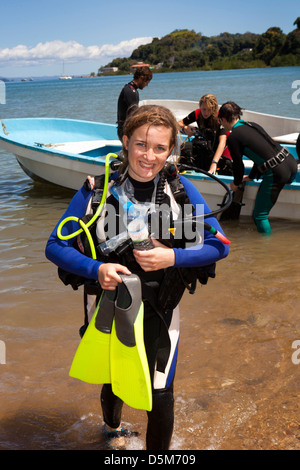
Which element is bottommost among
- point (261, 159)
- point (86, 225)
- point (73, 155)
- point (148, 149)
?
point (73, 155)

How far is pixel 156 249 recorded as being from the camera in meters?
2.03

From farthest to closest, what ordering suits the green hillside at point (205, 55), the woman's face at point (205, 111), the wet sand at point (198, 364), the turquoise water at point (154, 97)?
1. the green hillside at point (205, 55)
2. the turquoise water at point (154, 97)
3. the woman's face at point (205, 111)
4. the wet sand at point (198, 364)

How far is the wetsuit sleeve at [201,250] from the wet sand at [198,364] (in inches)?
50.9

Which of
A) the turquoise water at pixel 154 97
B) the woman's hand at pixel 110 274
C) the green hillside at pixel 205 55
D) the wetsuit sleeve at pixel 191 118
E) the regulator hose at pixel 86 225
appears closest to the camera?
the woman's hand at pixel 110 274

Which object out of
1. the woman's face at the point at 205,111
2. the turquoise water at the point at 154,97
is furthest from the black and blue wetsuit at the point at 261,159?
the turquoise water at the point at 154,97

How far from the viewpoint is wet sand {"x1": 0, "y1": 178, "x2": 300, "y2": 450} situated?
2891 millimetres

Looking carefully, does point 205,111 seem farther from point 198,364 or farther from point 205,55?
point 205,55

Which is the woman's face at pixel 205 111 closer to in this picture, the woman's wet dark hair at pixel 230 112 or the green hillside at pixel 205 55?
the woman's wet dark hair at pixel 230 112

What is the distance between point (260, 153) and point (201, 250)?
13.7 ft

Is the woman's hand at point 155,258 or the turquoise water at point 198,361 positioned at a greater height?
the woman's hand at point 155,258

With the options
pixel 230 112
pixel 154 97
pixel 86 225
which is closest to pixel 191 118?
pixel 230 112

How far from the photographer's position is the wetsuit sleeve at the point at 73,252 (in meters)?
2.03

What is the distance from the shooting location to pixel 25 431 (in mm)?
2953

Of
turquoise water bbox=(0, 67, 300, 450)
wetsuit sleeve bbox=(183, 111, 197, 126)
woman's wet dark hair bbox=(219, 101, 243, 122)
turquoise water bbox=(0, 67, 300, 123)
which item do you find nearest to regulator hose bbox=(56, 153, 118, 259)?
turquoise water bbox=(0, 67, 300, 450)
